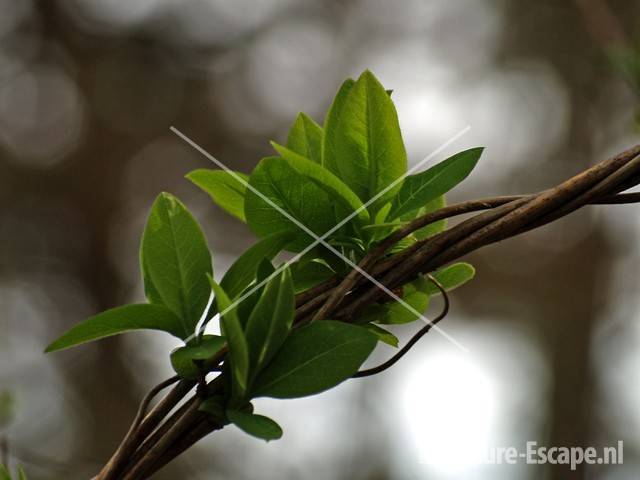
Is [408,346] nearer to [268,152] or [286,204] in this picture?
[286,204]

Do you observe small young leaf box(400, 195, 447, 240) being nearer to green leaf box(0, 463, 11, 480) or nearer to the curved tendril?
the curved tendril

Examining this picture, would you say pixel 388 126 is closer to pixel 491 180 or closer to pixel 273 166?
pixel 273 166

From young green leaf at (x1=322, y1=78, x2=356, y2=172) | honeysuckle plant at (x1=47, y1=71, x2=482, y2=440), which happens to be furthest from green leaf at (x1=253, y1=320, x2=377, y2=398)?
young green leaf at (x1=322, y1=78, x2=356, y2=172)

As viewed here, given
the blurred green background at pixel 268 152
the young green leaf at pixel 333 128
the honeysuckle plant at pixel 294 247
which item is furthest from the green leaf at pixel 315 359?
the blurred green background at pixel 268 152

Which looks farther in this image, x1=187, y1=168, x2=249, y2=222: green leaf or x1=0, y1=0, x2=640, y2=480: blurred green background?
x1=0, y1=0, x2=640, y2=480: blurred green background

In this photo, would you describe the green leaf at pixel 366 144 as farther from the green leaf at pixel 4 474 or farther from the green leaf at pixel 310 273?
the green leaf at pixel 4 474
